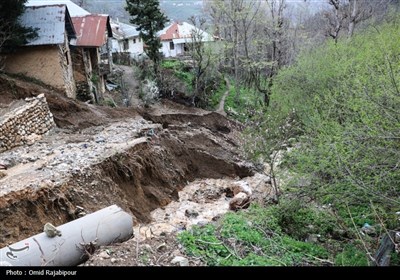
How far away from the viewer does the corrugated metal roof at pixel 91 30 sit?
22.8 m

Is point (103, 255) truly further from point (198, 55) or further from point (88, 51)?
point (198, 55)

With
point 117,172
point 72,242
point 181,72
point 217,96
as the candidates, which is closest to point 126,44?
point 181,72

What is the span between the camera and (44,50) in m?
17.1

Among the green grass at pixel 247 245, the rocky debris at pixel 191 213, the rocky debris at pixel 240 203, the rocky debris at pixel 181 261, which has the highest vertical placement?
the rocky debris at pixel 181 261

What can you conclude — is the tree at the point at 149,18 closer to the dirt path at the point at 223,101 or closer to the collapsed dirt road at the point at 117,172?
the dirt path at the point at 223,101

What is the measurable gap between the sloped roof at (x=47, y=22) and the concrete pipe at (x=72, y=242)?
42.7 ft

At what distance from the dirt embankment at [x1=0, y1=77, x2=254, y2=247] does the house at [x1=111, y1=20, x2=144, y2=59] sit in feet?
74.2

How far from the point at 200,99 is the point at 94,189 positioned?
1881 centimetres

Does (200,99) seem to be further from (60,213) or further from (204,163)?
(60,213)

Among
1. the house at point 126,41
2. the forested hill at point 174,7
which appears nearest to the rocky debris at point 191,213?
the house at point 126,41

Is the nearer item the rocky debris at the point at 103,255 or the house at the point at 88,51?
the rocky debris at the point at 103,255

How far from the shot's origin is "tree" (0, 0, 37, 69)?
15711 mm
